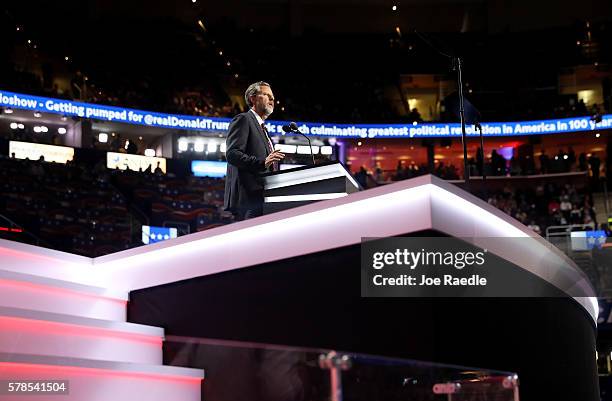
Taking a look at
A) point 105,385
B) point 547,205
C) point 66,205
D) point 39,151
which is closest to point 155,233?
point 66,205

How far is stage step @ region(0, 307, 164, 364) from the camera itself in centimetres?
309

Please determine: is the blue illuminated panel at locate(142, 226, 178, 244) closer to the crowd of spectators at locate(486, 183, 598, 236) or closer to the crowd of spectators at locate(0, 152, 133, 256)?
the crowd of spectators at locate(0, 152, 133, 256)

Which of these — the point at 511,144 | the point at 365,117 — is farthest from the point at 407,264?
the point at 511,144

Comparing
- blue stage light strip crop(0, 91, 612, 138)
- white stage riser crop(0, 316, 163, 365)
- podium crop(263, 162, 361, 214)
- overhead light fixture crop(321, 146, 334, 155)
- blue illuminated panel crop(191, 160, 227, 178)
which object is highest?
blue stage light strip crop(0, 91, 612, 138)

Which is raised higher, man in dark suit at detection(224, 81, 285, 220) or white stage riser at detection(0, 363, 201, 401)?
man in dark suit at detection(224, 81, 285, 220)

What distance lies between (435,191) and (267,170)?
1328 millimetres

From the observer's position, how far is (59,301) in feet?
12.0

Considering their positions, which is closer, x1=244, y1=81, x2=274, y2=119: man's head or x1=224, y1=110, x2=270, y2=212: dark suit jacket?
x1=224, y1=110, x2=270, y2=212: dark suit jacket

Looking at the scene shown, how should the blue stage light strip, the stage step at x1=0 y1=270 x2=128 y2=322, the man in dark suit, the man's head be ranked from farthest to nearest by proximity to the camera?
the blue stage light strip, the man's head, the man in dark suit, the stage step at x1=0 y1=270 x2=128 y2=322

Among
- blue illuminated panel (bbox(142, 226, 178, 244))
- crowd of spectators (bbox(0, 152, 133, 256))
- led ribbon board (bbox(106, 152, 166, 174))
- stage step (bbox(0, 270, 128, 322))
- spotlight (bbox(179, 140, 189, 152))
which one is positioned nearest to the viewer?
stage step (bbox(0, 270, 128, 322))

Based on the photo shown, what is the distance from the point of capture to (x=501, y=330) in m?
3.26

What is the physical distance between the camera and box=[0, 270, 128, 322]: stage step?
3.40 m
